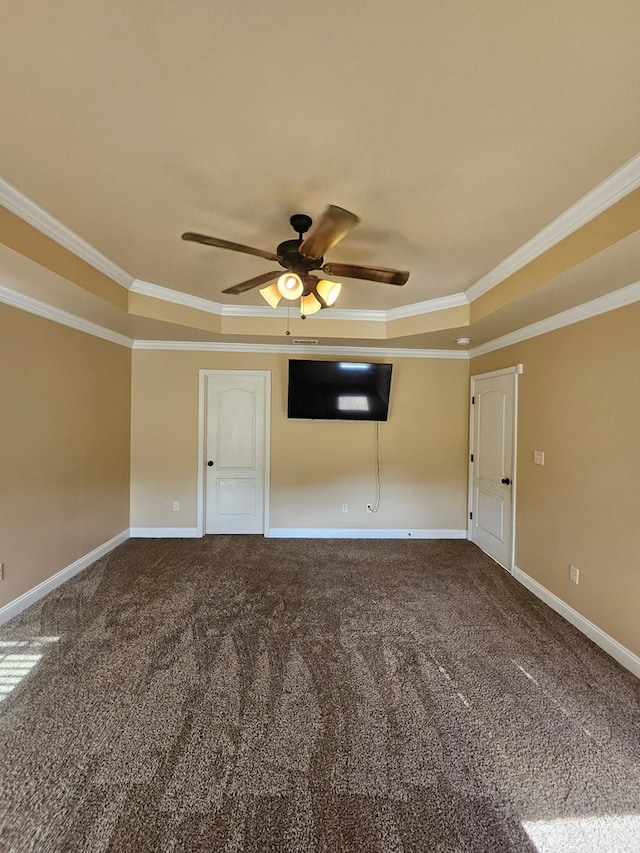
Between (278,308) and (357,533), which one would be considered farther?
(357,533)

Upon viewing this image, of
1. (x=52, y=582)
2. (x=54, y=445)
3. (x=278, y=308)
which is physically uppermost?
(x=278, y=308)

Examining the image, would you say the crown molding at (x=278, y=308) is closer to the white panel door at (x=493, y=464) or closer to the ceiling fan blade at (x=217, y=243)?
the white panel door at (x=493, y=464)

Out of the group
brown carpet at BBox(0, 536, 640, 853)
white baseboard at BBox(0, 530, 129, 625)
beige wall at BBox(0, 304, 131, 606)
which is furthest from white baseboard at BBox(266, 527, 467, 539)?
beige wall at BBox(0, 304, 131, 606)

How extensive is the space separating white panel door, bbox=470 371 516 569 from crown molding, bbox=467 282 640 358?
1.18 ft

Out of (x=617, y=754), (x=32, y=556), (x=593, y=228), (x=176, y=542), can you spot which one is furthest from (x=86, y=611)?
(x=593, y=228)

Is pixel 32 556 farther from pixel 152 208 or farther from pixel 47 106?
pixel 47 106

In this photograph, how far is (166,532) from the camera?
4379 mm

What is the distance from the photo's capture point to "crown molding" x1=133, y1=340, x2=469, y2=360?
4.30 meters

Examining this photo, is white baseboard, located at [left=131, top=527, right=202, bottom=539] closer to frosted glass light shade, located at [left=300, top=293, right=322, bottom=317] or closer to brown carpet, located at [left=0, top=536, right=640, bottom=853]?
brown carpet, located at [left=0, top=536, right=640, bottom=853]

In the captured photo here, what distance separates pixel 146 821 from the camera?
133cm

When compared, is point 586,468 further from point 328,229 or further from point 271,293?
point 271,293

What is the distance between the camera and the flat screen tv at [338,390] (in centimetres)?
421

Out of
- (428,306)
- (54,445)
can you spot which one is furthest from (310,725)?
(428,306)

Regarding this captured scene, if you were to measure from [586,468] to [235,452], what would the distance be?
11.6 ft
